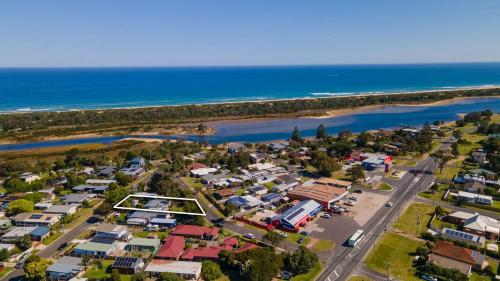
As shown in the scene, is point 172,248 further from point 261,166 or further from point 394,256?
point 261,166

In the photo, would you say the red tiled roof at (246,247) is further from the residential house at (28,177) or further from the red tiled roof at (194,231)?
the residential house at (28,177)

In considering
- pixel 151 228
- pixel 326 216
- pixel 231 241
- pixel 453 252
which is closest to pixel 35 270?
pixel 151 228

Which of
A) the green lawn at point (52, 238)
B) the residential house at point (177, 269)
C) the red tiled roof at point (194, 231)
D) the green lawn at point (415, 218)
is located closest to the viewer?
the residential house at point (177, 269)

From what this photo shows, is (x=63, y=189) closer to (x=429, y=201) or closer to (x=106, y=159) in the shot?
(x=106, y=159)

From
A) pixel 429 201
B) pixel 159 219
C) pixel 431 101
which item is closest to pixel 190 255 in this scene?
pixel 159 219

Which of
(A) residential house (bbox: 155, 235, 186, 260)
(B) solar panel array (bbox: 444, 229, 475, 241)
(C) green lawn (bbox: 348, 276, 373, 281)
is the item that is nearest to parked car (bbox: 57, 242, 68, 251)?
(A) residential house (bbox: 155, 235, 186, 260)

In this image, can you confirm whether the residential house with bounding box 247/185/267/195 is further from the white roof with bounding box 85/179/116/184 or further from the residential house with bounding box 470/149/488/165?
the residential house with bounding box 470/149/488/165

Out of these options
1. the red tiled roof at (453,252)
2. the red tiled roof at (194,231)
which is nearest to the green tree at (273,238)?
the red tiled roof at (194,231)
